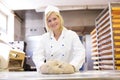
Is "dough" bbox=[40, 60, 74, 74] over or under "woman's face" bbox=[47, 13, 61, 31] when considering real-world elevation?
under

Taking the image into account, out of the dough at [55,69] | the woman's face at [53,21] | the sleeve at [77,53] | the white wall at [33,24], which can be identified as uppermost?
the white wall at [33,24]

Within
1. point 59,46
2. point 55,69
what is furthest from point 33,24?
point 55,69

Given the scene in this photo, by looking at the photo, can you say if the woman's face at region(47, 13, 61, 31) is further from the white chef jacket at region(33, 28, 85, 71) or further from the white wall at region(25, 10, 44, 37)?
the white wall at region(25, 10, 44, 37)

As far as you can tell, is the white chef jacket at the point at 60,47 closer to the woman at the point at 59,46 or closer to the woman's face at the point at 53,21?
the woman at the point at 59,46

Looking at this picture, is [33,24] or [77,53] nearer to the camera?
[77,53]

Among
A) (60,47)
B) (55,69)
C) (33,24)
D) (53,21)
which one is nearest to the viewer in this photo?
(55,69)

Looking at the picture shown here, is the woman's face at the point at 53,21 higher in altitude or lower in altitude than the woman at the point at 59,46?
higher

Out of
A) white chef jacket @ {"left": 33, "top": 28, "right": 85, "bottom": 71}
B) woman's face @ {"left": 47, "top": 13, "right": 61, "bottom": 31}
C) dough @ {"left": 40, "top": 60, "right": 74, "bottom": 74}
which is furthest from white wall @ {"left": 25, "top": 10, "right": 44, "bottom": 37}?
dough @ {"left": 40, "top": 60, "right": 74, "bottom": 74}

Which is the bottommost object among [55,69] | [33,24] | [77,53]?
[55,69]

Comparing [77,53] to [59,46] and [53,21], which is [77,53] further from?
Result: [53,21]

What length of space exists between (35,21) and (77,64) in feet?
17.6

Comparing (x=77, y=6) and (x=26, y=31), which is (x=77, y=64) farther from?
(x=26, y=31)

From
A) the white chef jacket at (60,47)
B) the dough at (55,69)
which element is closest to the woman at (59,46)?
the white chef jacket at (60,47)

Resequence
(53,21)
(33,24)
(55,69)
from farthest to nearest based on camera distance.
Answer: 1. (33,24)
2. (53,21)
3. (55,69)
